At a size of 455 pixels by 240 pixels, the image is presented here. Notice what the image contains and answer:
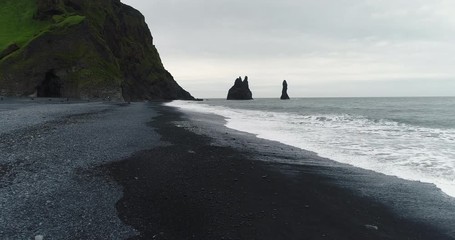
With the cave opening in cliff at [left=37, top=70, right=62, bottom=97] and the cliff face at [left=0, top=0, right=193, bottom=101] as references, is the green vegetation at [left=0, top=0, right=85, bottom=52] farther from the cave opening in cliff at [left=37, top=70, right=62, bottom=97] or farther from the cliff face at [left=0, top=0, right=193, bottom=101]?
the cave opening in cliff at [left=37, top=70, right=62, bottom=97]

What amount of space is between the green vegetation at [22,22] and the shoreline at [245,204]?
78.8 metres

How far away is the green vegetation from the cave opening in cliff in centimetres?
1217

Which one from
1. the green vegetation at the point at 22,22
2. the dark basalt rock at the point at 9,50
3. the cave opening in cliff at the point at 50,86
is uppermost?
the green vegetation at the point at 22,22

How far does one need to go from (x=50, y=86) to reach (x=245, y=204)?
7789 cm

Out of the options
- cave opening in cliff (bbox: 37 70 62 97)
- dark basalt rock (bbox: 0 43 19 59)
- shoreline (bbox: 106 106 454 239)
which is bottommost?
shoreline (bbox: 106 106 454 239)

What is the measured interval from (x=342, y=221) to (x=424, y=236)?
1.71m

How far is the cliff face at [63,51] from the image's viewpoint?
6975 centimetres

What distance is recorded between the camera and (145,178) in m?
10.2

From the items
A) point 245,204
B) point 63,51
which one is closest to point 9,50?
point 63,51

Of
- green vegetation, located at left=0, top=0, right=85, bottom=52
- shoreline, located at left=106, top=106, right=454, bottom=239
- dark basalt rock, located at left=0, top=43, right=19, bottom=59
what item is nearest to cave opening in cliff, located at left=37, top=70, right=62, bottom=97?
green vegetation, located at left=0, top=0, right=85, bottom=52

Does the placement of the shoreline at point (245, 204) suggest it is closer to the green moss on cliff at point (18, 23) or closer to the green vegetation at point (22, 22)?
the green vegetation at point (22, 22)

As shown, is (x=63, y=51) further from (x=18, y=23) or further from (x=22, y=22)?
(x=18, y=23)

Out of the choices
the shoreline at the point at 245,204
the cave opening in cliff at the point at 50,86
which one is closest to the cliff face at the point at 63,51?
the cave opening in cliff at the point at 50,86

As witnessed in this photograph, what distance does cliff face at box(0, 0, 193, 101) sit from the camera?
69.8 m
